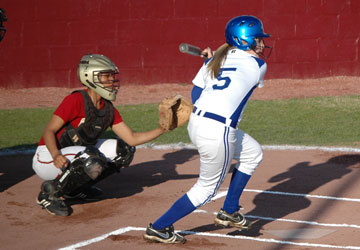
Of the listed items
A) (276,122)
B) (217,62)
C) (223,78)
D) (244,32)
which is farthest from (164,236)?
(276,122)

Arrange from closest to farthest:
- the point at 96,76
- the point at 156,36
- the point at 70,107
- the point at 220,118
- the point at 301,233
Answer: the point at 220,118 < the point at 301,233 < the point at 70,107 < the point at 96,76 < the point at 156,36

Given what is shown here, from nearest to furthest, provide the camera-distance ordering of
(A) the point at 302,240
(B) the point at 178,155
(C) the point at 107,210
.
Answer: (A) the point at 302,240, (C) the point at 107,210, (B) the point at 178,155

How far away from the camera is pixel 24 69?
1448 centimetres

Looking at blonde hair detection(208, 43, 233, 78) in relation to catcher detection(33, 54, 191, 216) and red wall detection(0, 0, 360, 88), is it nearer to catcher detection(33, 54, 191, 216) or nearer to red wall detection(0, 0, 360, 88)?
catcher detection(33, 54, 191, 216)

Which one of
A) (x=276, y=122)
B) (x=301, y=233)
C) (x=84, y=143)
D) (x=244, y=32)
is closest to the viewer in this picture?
(x=244, y=32)

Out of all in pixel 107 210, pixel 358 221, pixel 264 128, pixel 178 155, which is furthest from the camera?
pixel 264 128

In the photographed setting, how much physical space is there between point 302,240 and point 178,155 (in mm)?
3742

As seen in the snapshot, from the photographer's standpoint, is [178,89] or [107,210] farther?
[178,89]

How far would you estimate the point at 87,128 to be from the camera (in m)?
6.03

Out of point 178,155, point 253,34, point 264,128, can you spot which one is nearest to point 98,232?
point 253,34

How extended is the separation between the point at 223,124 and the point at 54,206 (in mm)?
1876

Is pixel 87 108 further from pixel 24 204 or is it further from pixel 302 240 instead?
pixel 302 240

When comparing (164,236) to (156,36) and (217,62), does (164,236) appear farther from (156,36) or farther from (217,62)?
(156,36)

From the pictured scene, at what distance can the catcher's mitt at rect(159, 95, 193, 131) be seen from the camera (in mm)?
5102
